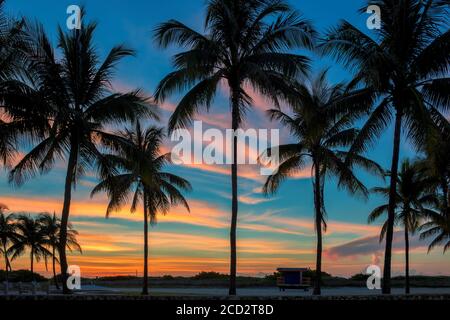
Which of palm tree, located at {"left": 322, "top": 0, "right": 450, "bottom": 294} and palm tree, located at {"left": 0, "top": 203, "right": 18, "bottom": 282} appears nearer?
palm tree, located at {"left": 322, "top": 0, "right": 450, "bottom": 294}

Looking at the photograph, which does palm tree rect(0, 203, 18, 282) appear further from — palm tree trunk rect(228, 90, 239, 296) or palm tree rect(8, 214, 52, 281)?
palm tree trunk rect(228, 90, 239, 296)

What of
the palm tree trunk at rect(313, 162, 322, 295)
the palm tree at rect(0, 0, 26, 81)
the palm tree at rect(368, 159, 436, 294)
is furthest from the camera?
the palm tree at rect(368, 159, 436, 294)

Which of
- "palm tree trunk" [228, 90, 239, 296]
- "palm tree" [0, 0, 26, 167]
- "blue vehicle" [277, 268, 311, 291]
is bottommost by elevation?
"blue vehicle" [277, 268, 311, 291]

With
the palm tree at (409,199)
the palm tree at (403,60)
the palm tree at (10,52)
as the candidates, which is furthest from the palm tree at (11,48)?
the palm tree at (409,199)

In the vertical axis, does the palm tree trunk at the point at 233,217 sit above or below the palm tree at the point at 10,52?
below

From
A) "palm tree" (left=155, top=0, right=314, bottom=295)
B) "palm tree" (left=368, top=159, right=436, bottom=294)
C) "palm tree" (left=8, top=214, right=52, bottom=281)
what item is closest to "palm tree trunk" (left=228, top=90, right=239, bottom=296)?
"palm tree" (left=155, top=0, right=314, bottom=295)

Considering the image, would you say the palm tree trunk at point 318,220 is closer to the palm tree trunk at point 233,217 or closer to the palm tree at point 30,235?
the palm tree trunk at point 233,217

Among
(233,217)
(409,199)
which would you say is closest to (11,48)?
(233,217)

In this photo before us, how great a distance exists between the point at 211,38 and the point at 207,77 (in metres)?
1.54

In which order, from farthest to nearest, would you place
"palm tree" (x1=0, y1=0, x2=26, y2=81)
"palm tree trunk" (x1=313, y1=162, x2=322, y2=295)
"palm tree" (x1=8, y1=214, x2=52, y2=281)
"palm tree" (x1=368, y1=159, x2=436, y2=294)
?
1. "palm tree" (x1=8, y1=214, x2=52, y2=281)
2. "palm tree" (x1=368, y1=159, x2=436, y2=294)
3. "palm tree trunk" (x1=313, y1=162, x2=322, y2=295)
4. "palm tree" (x1=0, y1=0, x2=26, y2=81)

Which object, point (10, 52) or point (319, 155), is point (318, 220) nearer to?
point (319, 155)

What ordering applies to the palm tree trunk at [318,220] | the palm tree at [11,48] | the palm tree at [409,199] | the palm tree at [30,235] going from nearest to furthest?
the palm tree at [11,48] → the palm tree trunk at [318,220] → the palm tree at [409,199] → the palm tree at [30,235]
